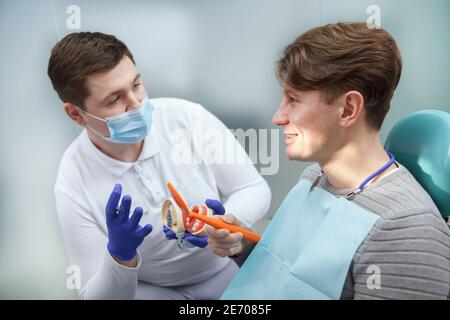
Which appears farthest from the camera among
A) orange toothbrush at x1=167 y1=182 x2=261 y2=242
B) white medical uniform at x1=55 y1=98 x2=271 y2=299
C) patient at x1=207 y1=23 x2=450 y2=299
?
white medical uniform at x1=55 y1=98 x2=271 y2=299

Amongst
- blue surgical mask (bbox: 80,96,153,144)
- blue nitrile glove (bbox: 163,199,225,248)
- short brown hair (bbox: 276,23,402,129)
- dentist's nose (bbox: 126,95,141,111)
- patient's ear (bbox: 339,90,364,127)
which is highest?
short brown hair (bbox: 276,23,402,129)

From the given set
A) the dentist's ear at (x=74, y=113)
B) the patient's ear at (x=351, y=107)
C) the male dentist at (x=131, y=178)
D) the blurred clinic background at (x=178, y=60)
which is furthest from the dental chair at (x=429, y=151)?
the dentist's ear at (x=74, y=113)

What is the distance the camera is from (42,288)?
165 centimetres

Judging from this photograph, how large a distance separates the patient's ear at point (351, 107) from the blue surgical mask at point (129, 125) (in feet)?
1.92

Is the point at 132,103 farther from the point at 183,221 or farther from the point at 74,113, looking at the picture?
the point at 183,221

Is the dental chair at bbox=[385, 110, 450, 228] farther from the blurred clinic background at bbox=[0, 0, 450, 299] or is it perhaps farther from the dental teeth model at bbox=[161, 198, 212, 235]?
the dental teeth model at bbox=[161, 198, 212, 235]

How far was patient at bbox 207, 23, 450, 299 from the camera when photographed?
102cm

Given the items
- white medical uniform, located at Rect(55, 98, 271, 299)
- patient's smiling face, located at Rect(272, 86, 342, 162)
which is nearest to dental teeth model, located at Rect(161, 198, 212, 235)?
white medical uniform, located at Rect(55, 98, 271, 299)

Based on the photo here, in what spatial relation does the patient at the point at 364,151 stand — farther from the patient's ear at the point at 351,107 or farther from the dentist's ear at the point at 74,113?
the dentist's ear at the point at 74,113

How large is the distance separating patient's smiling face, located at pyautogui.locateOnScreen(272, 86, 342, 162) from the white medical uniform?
1.25 ft

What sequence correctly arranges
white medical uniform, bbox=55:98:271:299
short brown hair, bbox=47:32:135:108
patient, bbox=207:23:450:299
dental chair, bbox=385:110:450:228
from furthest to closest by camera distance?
white medical uniform, bbox=55:98:271:299, short brown hair, bbox=47:32:135:108, dental chair, bbox=385:110:450:228, patient, bbox=207:23:450:299

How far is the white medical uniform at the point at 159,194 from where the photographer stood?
4.84 ft
